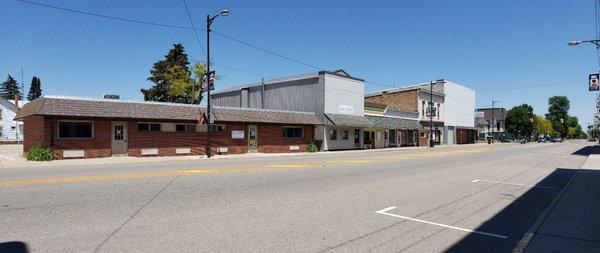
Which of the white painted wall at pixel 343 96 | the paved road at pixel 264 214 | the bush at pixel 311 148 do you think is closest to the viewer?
the paved road at pixel 264 214

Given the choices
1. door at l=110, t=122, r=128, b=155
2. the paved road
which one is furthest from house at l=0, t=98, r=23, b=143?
the paved road

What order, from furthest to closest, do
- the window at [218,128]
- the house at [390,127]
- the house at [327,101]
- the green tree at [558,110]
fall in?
the green tree at [558,110], the house at [390,127], the house at [327,101], the window at [218,128]

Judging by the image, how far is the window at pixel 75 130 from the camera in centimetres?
2361

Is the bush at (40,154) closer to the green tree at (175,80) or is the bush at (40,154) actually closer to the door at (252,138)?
the door at (252,138)

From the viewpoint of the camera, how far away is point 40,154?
22.4 metres

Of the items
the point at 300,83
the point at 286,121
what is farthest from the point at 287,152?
the point at 300,83

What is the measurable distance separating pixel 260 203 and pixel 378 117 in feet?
128

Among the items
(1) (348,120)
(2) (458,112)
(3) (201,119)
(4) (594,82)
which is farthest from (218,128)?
(2) (458,112)

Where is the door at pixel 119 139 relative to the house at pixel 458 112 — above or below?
below

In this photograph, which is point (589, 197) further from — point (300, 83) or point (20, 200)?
point (300, 83)

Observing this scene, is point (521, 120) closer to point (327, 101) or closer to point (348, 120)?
point (348, 120)

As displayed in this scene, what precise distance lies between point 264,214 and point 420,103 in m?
52.2

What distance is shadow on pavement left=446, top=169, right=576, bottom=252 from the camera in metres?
6.02

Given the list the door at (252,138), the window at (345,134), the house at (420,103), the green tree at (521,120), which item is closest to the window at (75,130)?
the door at (252,138)
